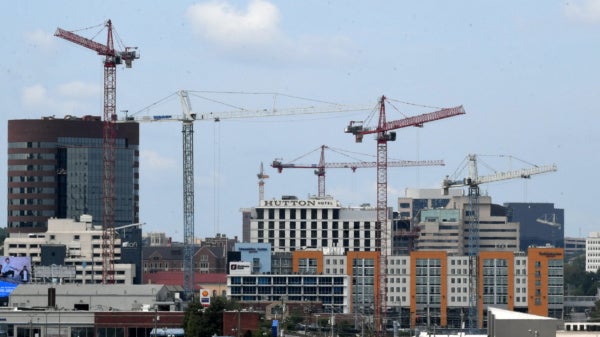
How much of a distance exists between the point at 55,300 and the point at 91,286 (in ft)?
23.4

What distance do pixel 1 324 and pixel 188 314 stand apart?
17582 mm

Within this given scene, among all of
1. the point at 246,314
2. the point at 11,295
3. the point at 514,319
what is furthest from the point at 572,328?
the point at 11,295

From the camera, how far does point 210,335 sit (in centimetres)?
16588

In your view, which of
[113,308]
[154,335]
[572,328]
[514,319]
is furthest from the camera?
[113,308]

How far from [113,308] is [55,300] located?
265 inches

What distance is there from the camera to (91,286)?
639ft

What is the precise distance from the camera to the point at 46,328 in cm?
16838

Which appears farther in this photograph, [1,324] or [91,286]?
[91,286]

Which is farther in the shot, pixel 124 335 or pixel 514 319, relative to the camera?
pixel 124 335

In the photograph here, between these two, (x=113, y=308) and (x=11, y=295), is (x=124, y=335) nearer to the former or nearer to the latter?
(x=113, y=308)

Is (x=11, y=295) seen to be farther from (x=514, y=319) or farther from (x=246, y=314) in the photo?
(x=514, y=319)

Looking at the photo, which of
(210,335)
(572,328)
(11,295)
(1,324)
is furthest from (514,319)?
(11,295)

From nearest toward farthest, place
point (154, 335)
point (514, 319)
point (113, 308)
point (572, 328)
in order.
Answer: point (514, 319) → point (572, 328) → point (154, 335) → point (113, 308)

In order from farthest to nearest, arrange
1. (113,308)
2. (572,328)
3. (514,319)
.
Answer: (113,308) < (572,328) < (514,319)
